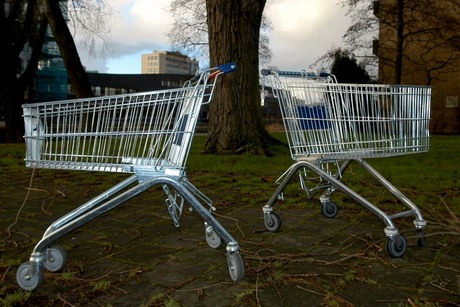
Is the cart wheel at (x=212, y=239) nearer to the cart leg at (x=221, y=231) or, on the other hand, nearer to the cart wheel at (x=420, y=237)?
the cart leg at (x=221, y=231)

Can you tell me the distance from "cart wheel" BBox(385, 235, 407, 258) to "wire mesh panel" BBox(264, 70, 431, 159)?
704mm

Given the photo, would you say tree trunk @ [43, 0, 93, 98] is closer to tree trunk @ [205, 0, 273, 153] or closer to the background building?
the background building

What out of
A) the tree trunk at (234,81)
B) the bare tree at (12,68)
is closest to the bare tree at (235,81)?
the tree trunk at (234,81)

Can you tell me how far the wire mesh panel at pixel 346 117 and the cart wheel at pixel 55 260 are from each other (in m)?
1.78

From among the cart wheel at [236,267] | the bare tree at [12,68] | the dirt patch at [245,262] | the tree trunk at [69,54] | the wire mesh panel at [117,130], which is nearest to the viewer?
the dirt patch at [245,262]

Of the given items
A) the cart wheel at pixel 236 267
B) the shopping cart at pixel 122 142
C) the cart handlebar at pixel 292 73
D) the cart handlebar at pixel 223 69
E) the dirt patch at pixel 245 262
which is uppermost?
the cart handlebar at pixel 292 73

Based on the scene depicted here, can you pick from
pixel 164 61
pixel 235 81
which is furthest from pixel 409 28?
pixel 235 81

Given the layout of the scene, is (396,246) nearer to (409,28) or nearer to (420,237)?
(420,237)

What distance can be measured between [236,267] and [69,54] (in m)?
11.9

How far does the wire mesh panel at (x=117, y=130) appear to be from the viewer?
2.80 m

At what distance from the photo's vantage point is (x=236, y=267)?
2.60 m

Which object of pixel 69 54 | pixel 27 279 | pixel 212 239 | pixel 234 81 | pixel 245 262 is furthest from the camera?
pixel 69 54

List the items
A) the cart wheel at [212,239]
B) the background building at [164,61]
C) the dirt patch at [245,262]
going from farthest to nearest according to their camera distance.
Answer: the background building at [164,61]
the cart wheel at [212,239]
the dirt patch at [245,262]

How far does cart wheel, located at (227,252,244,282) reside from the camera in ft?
8.53
